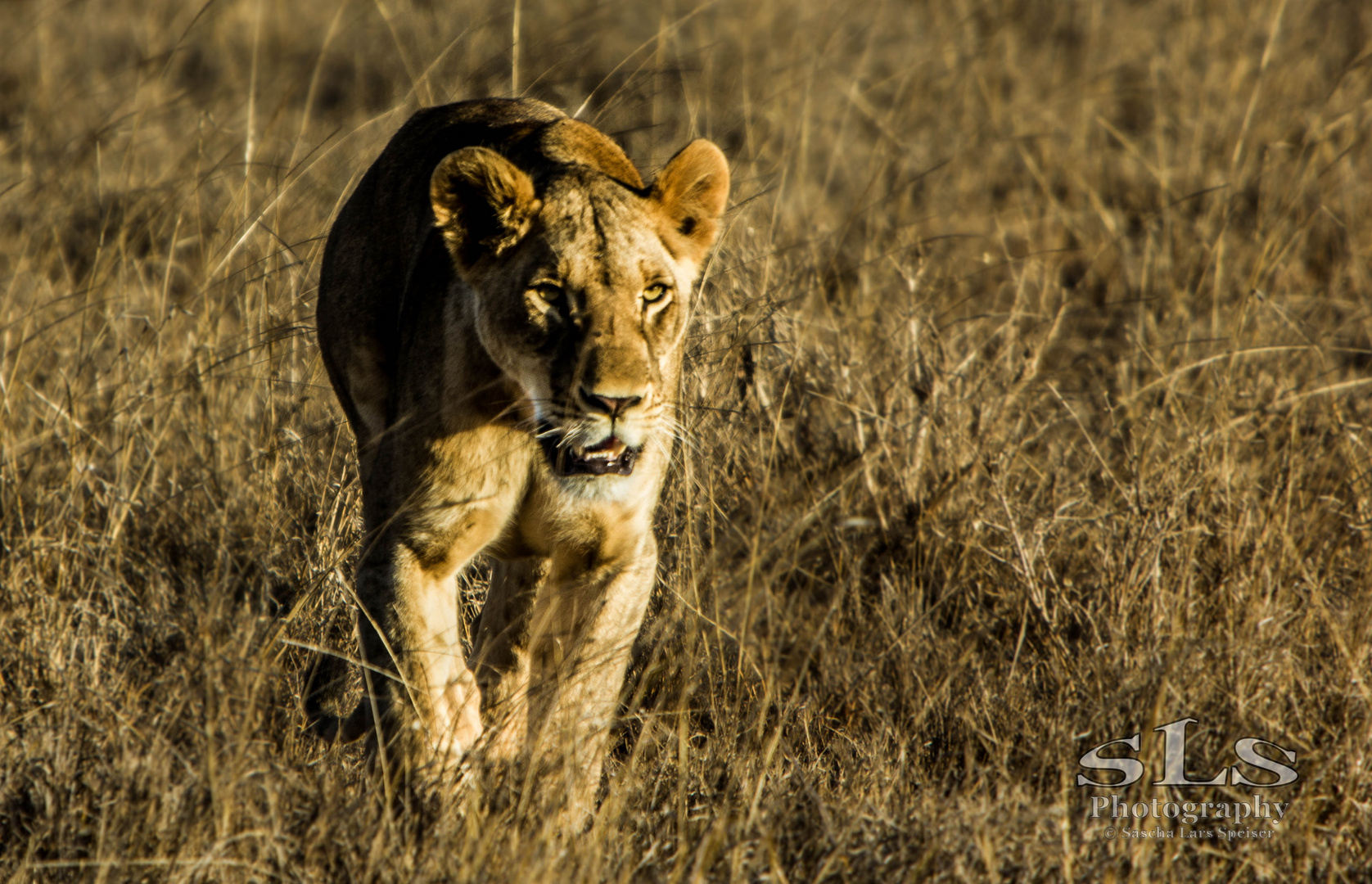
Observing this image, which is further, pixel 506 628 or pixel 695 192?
pixel 506 628

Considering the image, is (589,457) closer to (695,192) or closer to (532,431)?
(532,431)

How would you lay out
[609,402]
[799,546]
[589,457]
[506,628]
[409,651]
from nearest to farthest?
[609,402] → [589,457] → [409,651] → [506,628] → [799,546]

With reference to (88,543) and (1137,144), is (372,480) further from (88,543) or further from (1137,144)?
(1137,144)

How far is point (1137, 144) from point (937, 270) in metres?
2.77

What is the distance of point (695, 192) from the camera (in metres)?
3.55

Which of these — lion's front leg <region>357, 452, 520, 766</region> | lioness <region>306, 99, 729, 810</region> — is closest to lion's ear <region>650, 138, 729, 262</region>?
lioness <region>306, 99, 729, 810</region>

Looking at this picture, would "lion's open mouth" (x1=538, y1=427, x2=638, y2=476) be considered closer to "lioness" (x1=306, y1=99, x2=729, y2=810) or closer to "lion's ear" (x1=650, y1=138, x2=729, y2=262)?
"lioness" (x1=306, y1=99, x2=729, y2=810)

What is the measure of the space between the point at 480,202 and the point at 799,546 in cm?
148

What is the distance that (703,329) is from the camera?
445 cm

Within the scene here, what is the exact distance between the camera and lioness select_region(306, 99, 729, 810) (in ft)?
10.2

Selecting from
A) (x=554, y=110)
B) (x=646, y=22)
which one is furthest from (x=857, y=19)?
(x=554, y=110)

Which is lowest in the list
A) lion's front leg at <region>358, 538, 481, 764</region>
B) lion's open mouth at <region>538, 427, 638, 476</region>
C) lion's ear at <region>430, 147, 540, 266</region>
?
lion's front leg at <region>358, 538, 481, 764</region>

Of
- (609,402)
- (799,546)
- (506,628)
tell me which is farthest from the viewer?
(799,546)

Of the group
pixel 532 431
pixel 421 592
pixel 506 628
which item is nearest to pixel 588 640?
pixel 506 628
